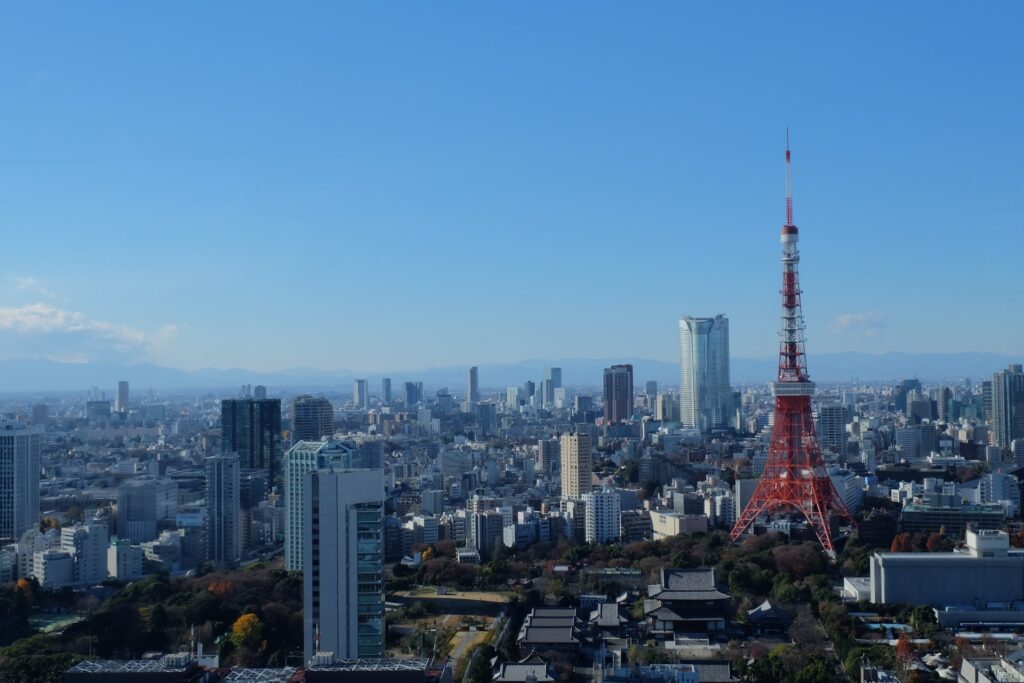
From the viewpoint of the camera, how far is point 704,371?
39531 millimetres

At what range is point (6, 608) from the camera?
10.5m

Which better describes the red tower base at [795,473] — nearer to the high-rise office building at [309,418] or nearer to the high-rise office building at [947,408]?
the high-rise office building at [309,418]

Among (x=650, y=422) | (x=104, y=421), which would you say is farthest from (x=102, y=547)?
(x=104, y=421)

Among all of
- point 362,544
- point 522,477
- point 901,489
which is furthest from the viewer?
point 522,477

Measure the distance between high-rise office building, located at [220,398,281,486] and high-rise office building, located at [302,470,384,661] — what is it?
45.4 feet

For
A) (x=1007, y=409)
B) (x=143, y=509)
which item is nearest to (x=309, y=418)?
(x=143, y=509)

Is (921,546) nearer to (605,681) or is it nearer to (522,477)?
(605,681)

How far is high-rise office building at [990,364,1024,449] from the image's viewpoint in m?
26.8

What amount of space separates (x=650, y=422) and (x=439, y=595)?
22596mm

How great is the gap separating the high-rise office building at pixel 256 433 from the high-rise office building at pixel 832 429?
11327mm

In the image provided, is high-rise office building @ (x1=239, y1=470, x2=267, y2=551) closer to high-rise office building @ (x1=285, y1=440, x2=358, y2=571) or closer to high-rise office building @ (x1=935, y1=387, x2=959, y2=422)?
high-rise office building @ (x1=285, y1=440, x2=358, y2=571)

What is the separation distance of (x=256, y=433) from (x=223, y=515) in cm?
566

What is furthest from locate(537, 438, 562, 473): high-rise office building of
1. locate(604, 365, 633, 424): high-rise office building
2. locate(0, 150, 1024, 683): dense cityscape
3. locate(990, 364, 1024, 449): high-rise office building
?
locate(604, 365, 633, 424): high-rise office building

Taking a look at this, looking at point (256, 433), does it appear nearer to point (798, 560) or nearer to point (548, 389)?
point (798, 560)
